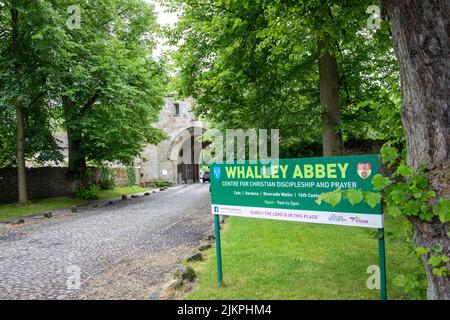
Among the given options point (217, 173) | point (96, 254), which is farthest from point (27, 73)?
point (217, 173)

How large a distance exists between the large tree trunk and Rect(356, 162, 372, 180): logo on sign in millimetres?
571

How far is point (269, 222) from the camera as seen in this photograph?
936 cm

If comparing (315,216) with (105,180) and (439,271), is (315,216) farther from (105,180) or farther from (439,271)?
(105,180)

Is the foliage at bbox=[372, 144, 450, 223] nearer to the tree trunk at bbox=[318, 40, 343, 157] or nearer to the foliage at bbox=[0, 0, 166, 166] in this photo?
the tree trunk at bbox=[318, 40, 343, 157]

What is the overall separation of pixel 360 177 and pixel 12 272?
5867mm

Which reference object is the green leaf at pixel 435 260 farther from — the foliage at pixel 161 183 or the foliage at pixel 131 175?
the foliage at pixel 161 183

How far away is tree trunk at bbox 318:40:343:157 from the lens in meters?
9.61

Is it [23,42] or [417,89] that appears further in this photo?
[23,42]

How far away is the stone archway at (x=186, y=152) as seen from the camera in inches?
1401

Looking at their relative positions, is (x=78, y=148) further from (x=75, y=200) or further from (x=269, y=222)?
(x=269, y=222)

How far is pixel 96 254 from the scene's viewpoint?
713cm

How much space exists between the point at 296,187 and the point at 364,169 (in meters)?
0.87
